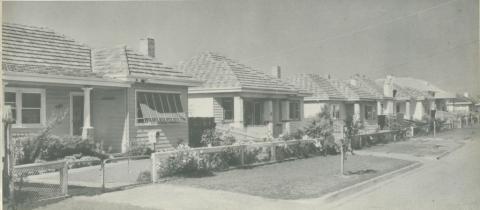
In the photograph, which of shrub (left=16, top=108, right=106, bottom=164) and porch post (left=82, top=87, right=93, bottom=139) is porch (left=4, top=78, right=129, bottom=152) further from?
shrub (left=16, top=108, right=106, bottom=164)

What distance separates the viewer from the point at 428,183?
13.6 metres

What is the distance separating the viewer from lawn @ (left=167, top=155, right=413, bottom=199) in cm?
1147

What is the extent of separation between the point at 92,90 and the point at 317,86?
22.1m

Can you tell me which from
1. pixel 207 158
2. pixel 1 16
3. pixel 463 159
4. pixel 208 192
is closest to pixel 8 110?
pixel 1 16

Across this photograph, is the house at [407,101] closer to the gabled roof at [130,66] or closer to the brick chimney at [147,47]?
the brick chimney at [147,47]

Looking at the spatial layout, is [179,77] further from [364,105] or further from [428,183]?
[364,105]

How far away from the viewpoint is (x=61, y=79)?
52.5 ft

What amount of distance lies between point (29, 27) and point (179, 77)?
5.91 meters

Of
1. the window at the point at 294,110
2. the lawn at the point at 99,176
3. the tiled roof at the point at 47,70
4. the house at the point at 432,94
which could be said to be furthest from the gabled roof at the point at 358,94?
the lawn at the point at 99,176

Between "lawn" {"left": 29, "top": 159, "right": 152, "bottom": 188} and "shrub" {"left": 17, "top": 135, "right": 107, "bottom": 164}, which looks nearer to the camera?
"lawn" {"left": 29, "top": 159, "right": 152, "bottom": 188}

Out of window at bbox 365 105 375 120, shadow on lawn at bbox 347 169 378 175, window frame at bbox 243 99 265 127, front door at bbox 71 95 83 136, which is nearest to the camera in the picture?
shadow on lawn at bbox 347 169 378 175

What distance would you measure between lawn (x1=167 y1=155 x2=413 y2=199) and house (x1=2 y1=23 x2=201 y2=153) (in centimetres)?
355

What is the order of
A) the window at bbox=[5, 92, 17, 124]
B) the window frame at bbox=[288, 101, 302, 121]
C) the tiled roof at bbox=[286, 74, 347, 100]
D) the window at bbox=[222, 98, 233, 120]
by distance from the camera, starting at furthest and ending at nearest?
the tiled roof at bbox=[286, 74, 347, 100]
the window frame at bbox=[288, 101, 302, 121]
the window at bbox=[222, 98, 233, 120]
the window at bbox=[5, 92, 17, 124]

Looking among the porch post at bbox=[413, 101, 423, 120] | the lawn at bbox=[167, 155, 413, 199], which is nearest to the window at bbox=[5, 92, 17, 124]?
the lawn at bbox=[167, 155, 413, 199]
